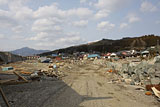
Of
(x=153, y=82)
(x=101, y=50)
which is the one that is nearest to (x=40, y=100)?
(x=153, y=82)

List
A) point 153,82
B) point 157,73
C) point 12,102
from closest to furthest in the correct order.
Answer: point 12,102, point 153,82, point 157,73

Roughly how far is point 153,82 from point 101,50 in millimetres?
92635

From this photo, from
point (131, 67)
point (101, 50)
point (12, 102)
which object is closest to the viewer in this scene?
point (12, 102)

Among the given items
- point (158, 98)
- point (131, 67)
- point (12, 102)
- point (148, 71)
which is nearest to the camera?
point (12, 102)

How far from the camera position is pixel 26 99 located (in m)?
5.70

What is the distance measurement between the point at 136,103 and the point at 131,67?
8511 mm

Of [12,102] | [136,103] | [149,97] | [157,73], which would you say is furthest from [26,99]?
[157,73]

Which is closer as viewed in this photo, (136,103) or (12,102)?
(12,102)

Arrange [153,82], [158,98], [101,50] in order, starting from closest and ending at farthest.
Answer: [158,98]
[153,82]
[101,50]

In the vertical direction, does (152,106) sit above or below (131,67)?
below

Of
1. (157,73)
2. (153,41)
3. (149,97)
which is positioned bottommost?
(149,97)

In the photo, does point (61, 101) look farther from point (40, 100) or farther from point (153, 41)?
point (153, 41)

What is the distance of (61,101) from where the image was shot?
560cm

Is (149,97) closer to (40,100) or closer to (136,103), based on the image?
(136,103)
